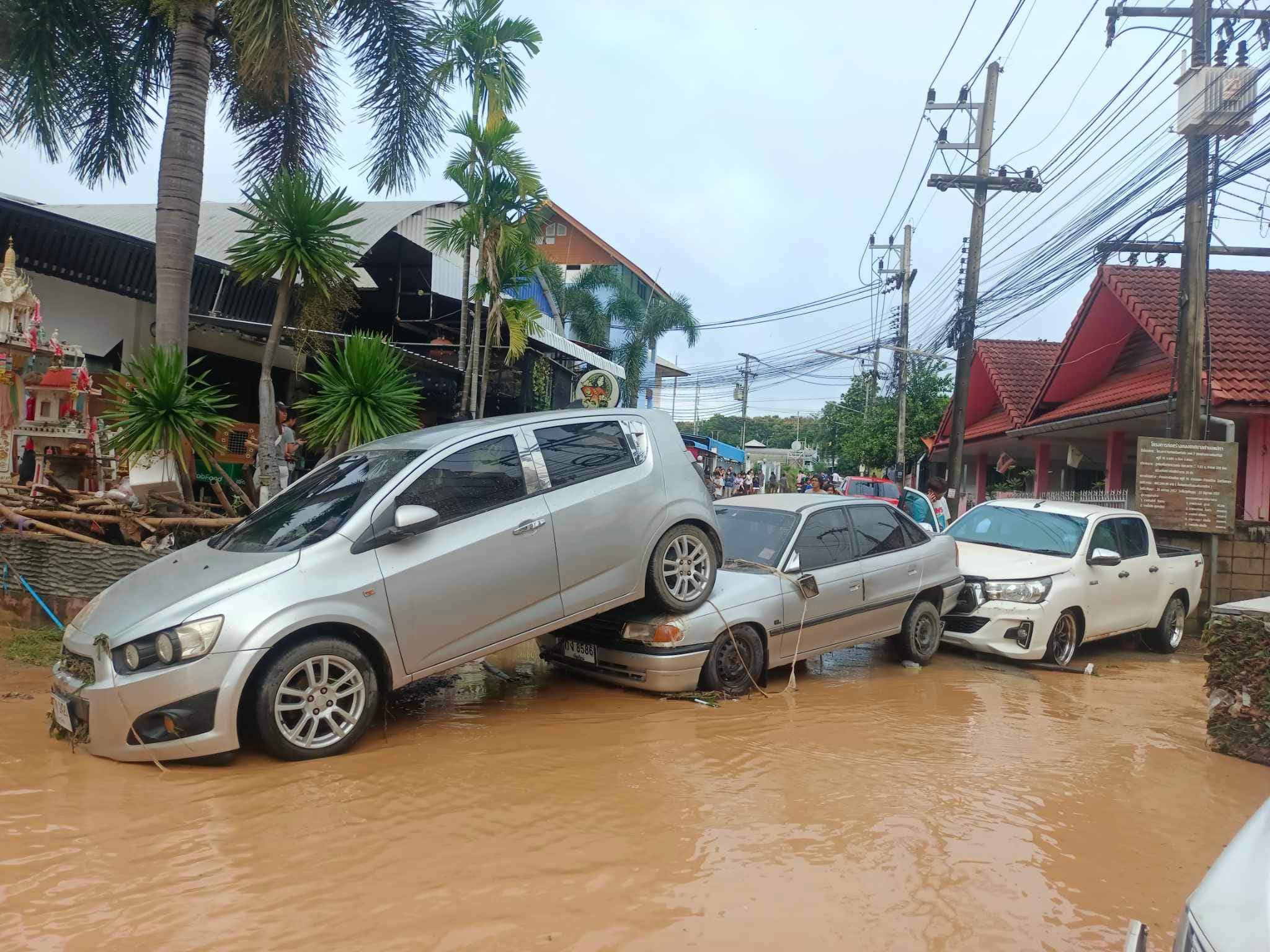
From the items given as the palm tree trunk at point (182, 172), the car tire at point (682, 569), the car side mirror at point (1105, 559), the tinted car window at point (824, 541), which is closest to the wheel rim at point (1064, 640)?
the car side mirror at point (1105, 559)

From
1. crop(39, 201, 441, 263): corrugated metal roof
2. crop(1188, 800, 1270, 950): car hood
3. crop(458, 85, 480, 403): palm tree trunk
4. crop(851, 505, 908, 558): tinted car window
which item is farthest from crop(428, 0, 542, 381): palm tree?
crop(1188, 800, 1270, 950): car hood

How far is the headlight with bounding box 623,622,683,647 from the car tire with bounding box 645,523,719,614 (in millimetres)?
125

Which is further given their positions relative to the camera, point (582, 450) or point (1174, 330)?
point (1174, 330)

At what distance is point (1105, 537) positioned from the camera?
31.9ft

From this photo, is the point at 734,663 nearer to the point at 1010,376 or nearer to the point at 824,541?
the point at 824,541

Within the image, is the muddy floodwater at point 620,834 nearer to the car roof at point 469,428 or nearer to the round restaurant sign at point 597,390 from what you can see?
the car roof at point 469,428

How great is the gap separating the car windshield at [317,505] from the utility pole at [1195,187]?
1051 cm

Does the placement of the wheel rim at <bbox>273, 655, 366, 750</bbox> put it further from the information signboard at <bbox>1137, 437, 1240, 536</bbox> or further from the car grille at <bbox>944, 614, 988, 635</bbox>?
the information signboard at <bbox>1137, 437, 1240, 536</bbox>

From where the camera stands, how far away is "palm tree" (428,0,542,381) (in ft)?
41.2

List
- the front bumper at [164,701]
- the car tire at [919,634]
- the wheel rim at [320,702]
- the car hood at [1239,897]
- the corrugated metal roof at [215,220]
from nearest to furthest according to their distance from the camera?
the car hood at [1239,897], the front bumper at [164,701], the wheel rim at [320,702], the car tire at [919,634], the corrugated metal roof at [215,220]

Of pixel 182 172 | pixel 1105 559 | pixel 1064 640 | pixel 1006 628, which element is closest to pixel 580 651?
pixel 1006 628

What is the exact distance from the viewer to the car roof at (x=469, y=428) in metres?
5.89

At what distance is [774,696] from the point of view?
6930 mm

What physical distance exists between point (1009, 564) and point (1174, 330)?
730cm
